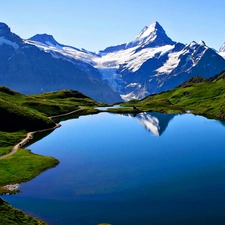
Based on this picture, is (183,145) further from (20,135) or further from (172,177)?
(20,135)

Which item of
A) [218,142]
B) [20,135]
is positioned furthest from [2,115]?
[218,142]

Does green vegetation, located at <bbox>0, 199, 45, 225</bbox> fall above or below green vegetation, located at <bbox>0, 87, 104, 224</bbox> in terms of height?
below

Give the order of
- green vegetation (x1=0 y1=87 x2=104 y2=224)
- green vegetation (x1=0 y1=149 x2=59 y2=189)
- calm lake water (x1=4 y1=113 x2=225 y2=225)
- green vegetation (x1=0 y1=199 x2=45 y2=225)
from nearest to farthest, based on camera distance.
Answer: green vegetation (x1=0 y1=199 x2=45 y2=225) < green vegetation (x1=0 y1=87 x2=104 y2=224) < calm lake water (x1=4 y1=113 x2=225 y2=225) < green vegetation (x1=0 y1=149 x2=59 y2=189)

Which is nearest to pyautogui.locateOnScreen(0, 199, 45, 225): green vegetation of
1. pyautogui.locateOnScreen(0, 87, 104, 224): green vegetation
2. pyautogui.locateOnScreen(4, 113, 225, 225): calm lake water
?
pyautogui.locateOnScreen(0, 87, 104, 224): green vegetation

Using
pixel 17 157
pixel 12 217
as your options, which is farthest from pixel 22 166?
pixel 12 217

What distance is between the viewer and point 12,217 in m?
51.8

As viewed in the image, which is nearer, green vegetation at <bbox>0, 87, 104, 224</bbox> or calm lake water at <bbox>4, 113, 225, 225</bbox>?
green vegetation at <bbox>0, 87, 104, 224</bbox>

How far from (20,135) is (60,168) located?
151 feet

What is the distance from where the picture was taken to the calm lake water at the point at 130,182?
59.0 m

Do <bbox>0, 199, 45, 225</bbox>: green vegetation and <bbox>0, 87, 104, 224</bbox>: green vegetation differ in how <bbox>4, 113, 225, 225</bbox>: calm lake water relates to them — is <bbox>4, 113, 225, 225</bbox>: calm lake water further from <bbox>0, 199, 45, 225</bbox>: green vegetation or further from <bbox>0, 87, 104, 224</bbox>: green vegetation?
<bbox>0, 199, 45, 225</bbox>: green vegetation

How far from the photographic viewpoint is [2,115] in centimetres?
14225

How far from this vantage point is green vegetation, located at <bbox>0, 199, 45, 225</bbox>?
50469mm

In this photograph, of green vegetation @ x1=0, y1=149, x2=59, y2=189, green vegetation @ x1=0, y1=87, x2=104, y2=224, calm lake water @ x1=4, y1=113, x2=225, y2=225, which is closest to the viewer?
green vegetation @ x1=0, y1=87, x2=104, y2=224

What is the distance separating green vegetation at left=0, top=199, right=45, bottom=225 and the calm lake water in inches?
176
